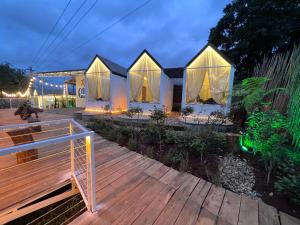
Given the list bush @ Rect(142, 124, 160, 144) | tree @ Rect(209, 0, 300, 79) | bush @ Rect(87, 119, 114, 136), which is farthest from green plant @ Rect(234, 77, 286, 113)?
tree @ Rect(209, 0, 300, 79)

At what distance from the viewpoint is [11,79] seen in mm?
18359

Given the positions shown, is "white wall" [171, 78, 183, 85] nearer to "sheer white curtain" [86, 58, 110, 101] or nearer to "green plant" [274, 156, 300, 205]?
"sheer white curtain" [86, 58, 110, 101]

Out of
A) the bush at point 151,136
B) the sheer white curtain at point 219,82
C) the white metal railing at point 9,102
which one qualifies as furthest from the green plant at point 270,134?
the white metal railing at point 9,102

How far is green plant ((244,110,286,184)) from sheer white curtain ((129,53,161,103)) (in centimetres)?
577

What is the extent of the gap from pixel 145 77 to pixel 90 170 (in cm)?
745

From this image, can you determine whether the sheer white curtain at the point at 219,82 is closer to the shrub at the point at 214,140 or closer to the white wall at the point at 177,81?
the white wall at the point at 177,81

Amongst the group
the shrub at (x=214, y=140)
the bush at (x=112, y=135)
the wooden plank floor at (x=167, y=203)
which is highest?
the shrub at (x=214, y=140)

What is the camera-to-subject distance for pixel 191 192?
213 centimetres

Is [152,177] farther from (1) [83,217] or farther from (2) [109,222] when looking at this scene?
(1) [83,217]

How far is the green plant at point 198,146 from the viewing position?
10.6ft

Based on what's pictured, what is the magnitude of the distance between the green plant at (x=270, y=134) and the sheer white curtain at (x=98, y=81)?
27.2 ft

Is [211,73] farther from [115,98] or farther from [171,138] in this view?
[115,98]

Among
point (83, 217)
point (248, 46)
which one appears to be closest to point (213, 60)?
point (248, 46)

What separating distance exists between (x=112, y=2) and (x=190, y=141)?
6381 millimetres
